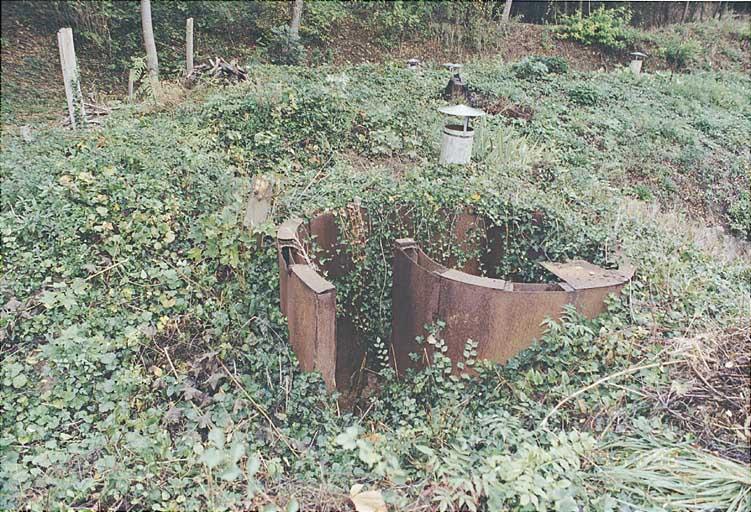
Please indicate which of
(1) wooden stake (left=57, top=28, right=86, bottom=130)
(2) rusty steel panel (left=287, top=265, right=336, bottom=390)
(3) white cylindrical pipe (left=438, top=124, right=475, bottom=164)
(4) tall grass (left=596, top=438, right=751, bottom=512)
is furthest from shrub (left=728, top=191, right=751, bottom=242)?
(1) wooden stake (left=57, top=28, right=86, bottom=130)

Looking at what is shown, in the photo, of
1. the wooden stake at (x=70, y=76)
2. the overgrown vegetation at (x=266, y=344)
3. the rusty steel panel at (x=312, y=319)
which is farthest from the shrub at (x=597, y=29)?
the rusty steel panel at (x=312, y=319)

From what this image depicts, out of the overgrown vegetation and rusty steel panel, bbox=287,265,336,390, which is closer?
the overgrown vegetation

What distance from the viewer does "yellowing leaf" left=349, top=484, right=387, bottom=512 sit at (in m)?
1.83

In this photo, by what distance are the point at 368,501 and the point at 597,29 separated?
14362 millimetres

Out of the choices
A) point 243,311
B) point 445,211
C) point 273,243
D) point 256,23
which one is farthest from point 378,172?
point 256,23

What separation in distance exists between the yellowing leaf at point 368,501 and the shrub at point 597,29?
45.8 feet

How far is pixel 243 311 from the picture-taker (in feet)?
9.54

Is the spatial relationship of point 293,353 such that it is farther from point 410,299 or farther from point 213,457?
point 213,457

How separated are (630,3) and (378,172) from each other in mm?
14174

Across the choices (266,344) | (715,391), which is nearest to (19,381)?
(266,344)

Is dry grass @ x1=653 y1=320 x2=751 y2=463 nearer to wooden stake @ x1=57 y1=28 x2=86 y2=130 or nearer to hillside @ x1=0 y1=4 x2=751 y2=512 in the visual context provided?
hillside @ x1=0 y1=4 x2=751 y2=512

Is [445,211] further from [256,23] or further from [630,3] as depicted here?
[630,3]

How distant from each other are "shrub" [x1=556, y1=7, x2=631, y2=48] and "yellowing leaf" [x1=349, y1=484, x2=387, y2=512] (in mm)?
13945

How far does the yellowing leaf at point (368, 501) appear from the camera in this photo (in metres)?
1.83
